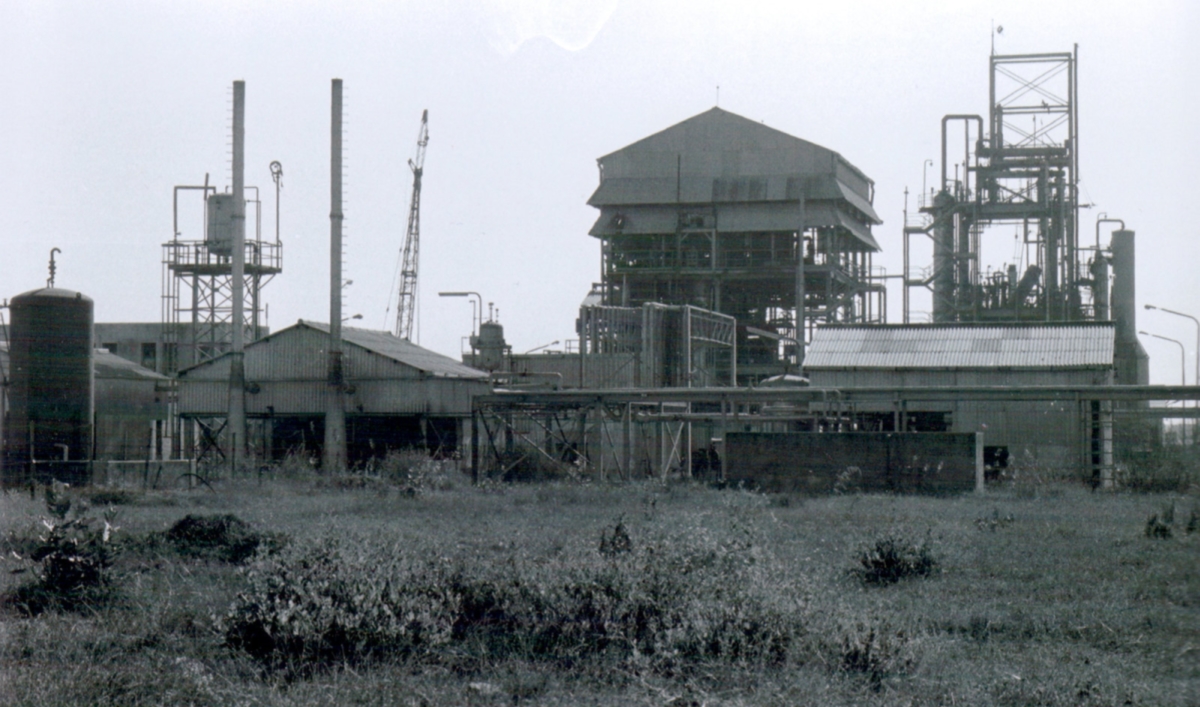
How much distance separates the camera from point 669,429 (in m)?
39.4

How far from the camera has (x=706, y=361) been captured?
53594 millimetres

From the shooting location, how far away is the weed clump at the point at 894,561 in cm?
1271

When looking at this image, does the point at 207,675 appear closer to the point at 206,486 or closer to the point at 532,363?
the point at 206,486

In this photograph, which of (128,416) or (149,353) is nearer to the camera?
(128,416)

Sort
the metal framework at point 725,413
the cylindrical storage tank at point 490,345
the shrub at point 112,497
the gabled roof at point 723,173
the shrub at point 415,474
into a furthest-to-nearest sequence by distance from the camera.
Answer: the gabled roof at point 723,173
the cylindrical storage tank at point 490,345
the metal framework at point 725,413
the shrub at point 415,474
the shrub at point 112,497

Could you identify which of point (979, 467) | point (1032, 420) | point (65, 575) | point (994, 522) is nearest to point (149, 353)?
point (1032, 420)

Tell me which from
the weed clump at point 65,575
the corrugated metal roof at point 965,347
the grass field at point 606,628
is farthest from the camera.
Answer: the corrugated metal roof at point 965,347

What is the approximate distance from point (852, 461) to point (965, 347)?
637 inches

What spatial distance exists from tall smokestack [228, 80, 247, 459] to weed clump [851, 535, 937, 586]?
33.1 meters

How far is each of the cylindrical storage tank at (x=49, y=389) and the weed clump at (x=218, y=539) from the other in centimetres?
1031

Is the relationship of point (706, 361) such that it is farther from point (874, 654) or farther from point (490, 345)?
point (874, 654)

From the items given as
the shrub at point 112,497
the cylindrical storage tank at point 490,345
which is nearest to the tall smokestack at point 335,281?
the cylindrical storage tank at point 490,345

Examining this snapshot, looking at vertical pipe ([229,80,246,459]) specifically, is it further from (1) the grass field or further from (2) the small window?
(2) the small window

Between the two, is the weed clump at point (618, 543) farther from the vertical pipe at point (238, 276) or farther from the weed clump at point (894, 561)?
the vertical pipe at point (238, 276)
